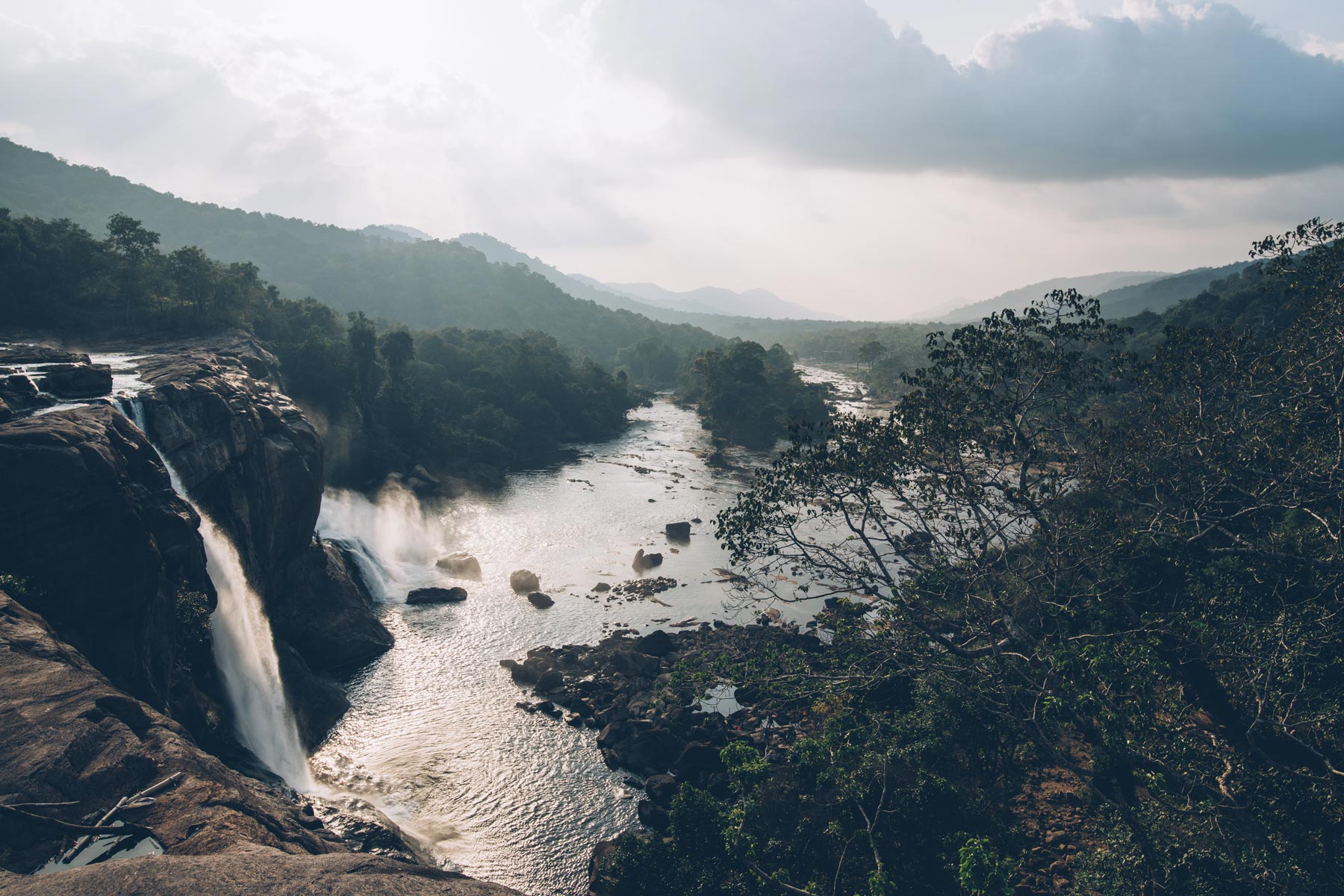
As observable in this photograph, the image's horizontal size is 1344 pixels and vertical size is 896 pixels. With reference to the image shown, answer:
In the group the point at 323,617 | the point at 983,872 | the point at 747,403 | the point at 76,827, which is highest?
the point at 747,403

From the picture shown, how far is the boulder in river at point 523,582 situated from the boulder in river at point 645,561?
6.10m

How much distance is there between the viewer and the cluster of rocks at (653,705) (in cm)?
2156

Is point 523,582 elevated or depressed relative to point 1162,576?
depressed

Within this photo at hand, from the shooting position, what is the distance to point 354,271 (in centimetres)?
14262

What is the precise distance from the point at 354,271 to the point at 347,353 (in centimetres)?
10052

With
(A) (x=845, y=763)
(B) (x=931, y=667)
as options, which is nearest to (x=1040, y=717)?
(B) (x=931, y=667)

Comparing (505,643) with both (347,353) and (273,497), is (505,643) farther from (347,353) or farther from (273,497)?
(347,353)

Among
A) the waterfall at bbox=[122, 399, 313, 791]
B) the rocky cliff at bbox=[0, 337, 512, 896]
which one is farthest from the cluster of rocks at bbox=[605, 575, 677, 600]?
the waterfall at bbox=[122, 399, 313, 791]

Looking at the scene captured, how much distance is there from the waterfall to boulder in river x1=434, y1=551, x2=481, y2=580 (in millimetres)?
13576

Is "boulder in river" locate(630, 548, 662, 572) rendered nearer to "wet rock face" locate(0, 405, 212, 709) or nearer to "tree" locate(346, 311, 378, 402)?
"wet rock face" locate(0, 405, 212, 709)

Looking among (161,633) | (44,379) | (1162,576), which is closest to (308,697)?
(161,633)

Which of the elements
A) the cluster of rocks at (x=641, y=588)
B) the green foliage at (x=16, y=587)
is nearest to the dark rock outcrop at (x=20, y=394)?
the green foliage at (x=16, y=587)

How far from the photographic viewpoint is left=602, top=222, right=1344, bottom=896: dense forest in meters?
14.3

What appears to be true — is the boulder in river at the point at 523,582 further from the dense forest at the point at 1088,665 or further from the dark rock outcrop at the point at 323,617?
the dense forest at the point at 1088,665
